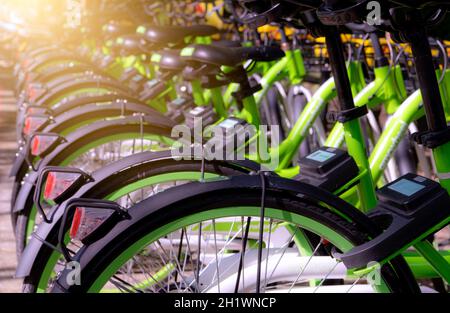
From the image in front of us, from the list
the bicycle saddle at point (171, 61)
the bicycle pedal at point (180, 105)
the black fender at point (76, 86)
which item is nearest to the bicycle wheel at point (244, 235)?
the bicycle saddle at point (171, 61)

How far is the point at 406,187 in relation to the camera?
1.82m

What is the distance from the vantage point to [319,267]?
80.4 inches

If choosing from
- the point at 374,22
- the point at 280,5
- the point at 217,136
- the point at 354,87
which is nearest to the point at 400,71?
the point at 354,87

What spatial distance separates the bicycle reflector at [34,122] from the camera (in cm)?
345

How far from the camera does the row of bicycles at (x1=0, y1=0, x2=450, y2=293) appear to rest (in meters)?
1.69

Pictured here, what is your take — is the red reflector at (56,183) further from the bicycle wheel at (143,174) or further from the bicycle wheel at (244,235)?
the bicycle wheel at (244,235)

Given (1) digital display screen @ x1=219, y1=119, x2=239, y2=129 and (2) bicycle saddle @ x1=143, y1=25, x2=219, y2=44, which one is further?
(2) bicycle saddle @ x1=143, y1=25, x2=219, y2=44

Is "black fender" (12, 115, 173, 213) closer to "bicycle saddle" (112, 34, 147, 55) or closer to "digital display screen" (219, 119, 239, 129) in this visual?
"digital display screen" (219, 119, 239, 129)

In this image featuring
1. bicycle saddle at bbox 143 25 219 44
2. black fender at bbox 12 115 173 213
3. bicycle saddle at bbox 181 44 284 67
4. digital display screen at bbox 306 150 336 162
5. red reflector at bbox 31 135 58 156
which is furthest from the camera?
bicycle saddle at bbox 143 25 219 44

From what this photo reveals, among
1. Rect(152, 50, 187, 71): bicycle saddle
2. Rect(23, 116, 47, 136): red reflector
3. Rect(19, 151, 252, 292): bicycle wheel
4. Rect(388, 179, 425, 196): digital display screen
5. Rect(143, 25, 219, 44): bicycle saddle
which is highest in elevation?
Rect(143, 25, 219, 44): bicycle saddle

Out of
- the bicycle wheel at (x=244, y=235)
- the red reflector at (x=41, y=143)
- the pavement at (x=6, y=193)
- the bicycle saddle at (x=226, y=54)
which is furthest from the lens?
the pavement at (x=6, y=193)

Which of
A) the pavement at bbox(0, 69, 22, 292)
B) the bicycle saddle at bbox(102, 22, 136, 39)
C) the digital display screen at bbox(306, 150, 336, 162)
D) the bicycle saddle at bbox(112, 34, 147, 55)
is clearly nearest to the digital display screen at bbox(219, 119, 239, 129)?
the digital display screen at bbox(306, 150, 336, 162)

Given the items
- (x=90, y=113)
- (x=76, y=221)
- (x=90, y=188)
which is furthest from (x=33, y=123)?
(x=76, y=221)
